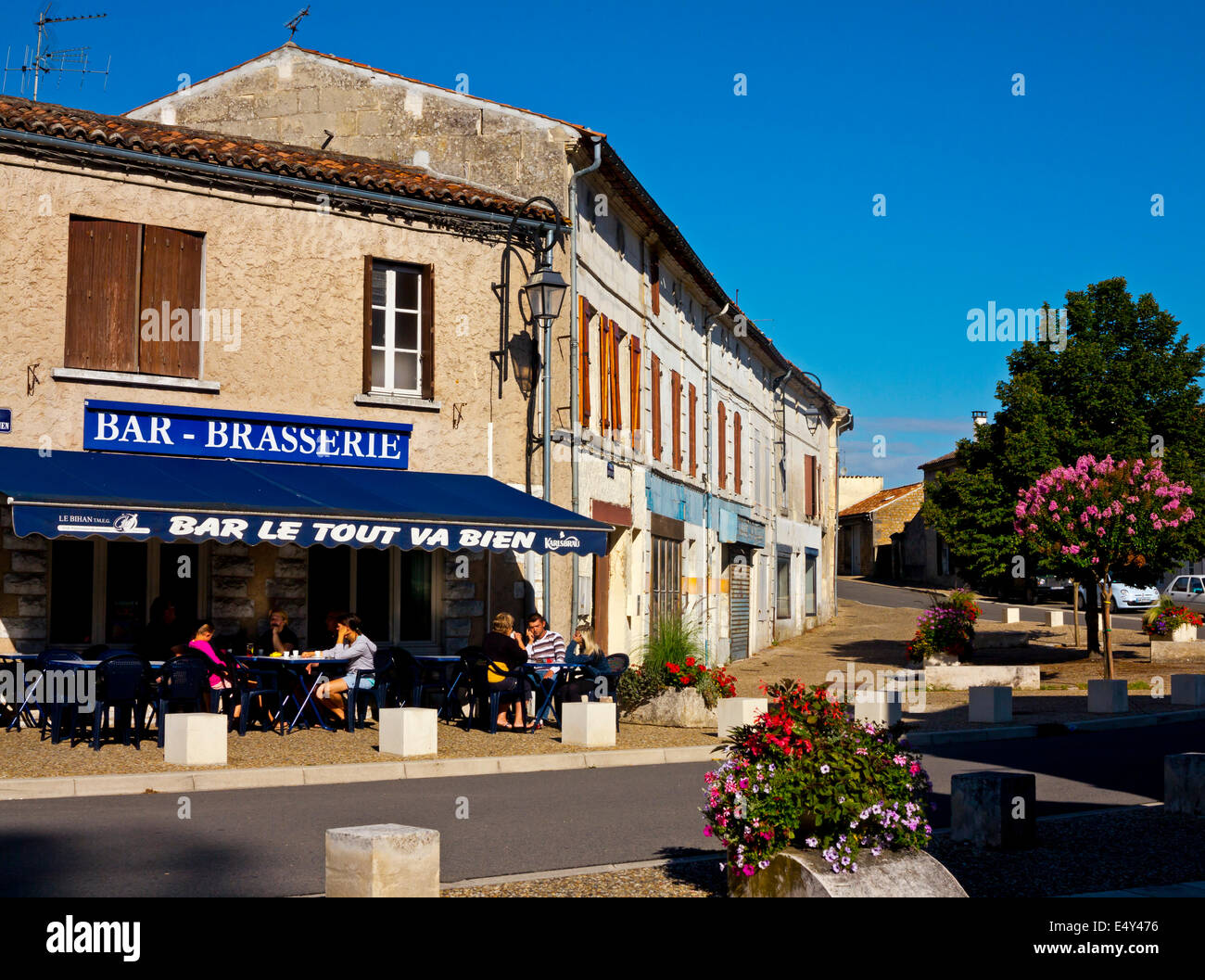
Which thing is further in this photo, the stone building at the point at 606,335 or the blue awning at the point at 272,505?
the stone building at the point at 606,335

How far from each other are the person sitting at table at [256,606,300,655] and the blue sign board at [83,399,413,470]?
1.87 meters

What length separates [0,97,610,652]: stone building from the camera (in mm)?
14383

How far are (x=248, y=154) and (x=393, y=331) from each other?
269 centimetres

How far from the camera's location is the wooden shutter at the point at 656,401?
23203 millimetres

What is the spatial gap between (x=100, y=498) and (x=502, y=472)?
5.89m

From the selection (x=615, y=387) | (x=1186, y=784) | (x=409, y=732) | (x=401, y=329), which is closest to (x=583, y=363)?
(x=615, y=387)

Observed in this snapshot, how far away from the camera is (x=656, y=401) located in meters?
23.4

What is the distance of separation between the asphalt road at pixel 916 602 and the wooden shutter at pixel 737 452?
13515 mm

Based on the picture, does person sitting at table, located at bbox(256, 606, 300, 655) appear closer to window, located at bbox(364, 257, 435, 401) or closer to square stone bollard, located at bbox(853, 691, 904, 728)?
window, located at bbox(364, 257, 435, 401)

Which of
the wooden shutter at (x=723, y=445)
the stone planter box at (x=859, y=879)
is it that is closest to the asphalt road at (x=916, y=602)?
the wooden shutter at (x=723, y=445)

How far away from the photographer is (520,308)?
17.9 meters

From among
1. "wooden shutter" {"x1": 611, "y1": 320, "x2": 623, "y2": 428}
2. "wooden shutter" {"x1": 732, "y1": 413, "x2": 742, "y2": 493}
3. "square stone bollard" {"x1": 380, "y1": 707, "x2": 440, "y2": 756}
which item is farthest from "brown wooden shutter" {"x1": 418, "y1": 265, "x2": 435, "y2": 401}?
"wooden shutter" {"x1": 732, "y1": 413, "x2": 742, "y2": 493}

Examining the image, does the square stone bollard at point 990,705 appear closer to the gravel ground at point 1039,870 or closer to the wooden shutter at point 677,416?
the gravel ground at point 1039,870
